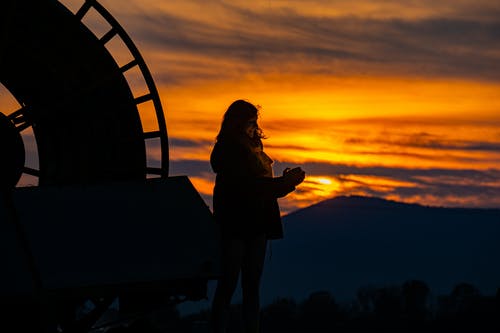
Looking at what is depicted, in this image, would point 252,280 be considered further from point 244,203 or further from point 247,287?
point 244,203

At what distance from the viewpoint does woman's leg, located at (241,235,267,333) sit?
938cm

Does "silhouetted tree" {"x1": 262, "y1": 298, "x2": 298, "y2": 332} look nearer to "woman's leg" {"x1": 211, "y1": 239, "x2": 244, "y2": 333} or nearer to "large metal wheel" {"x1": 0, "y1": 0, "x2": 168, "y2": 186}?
"large metal wheel" {"x1": 0, "y1": 0, "x2": 168, "y2": 186}

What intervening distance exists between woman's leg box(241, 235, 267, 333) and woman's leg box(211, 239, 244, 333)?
3.8 inches

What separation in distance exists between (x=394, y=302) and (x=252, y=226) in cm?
9433

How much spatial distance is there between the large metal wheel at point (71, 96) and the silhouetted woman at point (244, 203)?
5051 millimetres

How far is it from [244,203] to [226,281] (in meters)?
0.59

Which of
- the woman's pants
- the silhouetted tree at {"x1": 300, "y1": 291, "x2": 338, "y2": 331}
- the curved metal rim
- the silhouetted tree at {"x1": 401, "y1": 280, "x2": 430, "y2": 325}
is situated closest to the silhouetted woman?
the woman's pants

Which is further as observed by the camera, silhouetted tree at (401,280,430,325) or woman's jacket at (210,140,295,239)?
silhouetted tree at (401,280,430,325)

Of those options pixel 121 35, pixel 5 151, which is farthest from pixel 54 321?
pixel 121 35

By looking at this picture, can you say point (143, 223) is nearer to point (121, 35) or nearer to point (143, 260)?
point (143, 260)

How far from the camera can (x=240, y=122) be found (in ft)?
31.4

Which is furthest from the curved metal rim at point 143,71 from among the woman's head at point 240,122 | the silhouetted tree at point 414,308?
the silhouetted tree at point 414,308

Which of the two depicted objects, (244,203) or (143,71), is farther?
(143,71)

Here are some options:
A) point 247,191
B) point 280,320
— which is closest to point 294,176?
point 247,191
